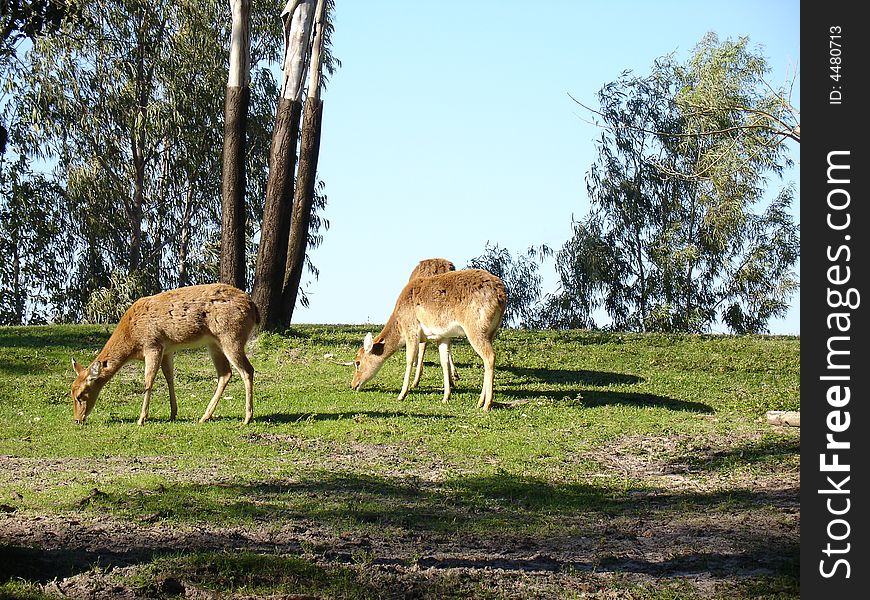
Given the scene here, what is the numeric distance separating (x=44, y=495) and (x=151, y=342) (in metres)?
4.95

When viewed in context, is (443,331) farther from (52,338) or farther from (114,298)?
(114,298)

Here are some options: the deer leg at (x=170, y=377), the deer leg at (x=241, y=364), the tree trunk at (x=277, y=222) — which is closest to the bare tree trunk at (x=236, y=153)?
the tree trunk at (x=277, y=222)

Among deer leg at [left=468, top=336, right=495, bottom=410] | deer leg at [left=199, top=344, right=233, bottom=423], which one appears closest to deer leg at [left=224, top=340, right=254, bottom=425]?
deer leg at [left=199, top=344, right=233, bottom=423]

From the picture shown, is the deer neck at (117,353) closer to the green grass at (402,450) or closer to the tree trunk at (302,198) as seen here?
the green grass at (402,450)

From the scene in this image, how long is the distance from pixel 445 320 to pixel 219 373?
3413 mm

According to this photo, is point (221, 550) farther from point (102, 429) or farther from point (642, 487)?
point (102, 429)

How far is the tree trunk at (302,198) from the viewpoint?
23.3 m

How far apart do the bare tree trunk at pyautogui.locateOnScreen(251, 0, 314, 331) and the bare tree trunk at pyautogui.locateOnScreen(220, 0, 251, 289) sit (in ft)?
1.74

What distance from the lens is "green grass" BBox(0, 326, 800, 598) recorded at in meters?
9.05

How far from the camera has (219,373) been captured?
14945 millimetres

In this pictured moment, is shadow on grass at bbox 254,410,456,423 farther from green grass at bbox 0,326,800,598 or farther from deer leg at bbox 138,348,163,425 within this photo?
deer leg at bbox 138,348,163,425

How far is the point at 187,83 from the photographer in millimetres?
35125

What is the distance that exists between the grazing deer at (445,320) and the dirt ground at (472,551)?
5.51 m

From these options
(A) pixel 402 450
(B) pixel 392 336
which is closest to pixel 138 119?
(B) pixel 392 336
